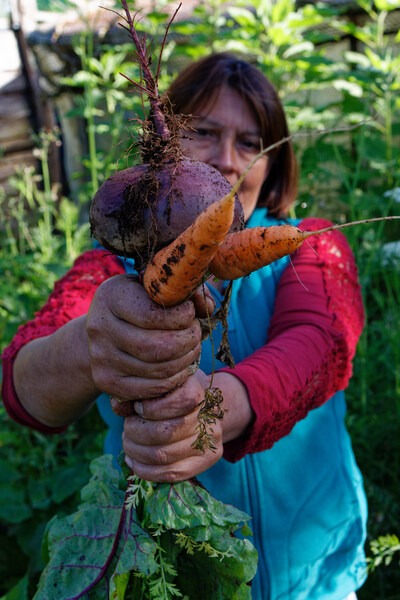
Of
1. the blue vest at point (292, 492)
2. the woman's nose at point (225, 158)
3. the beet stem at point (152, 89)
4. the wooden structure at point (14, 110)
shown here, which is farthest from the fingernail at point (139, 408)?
the wooden structure at point (14, 110)

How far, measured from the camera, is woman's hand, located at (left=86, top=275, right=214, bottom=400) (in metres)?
0.97

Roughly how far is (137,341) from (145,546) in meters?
0.44

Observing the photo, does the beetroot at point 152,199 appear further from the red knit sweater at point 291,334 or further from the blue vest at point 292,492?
the blue vest at point 292,492

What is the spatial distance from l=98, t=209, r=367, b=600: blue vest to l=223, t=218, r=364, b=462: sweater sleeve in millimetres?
87

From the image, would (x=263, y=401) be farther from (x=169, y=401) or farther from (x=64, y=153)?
(x=64, y=153)

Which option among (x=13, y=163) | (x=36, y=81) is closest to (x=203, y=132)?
(x=13, y=163)

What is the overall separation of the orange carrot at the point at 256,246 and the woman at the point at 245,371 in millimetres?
40

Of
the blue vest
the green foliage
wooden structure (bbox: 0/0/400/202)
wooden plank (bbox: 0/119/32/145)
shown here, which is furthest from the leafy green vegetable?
wooden plank (bbox: 0/119/32/145)

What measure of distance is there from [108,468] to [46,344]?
32 cm

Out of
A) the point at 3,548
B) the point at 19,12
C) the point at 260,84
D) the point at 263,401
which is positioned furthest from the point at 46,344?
the point at 19,12

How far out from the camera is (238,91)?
5.55 feet

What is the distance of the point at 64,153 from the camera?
5840 mm

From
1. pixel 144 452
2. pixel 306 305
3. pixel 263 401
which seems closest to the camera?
pixel 144 452

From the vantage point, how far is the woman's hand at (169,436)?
102 centimetres
